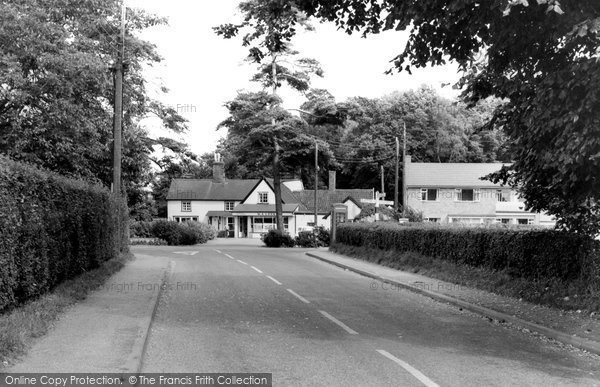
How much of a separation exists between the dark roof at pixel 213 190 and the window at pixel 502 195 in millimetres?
24697

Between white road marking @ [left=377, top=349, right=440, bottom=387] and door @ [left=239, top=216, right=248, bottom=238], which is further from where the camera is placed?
door @ [left=239, top=216, right=248, bottom=238]

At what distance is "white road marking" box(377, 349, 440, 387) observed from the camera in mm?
6322

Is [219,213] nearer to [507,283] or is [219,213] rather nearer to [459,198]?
[459,198]

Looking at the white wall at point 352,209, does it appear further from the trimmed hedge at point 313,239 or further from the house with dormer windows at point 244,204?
the trimmed hedge at point 313,239

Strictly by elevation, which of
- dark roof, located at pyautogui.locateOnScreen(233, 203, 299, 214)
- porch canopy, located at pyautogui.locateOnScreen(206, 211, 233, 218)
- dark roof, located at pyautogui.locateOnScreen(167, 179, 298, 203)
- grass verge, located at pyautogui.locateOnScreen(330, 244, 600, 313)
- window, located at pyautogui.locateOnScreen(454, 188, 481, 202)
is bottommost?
grass verge, located at pyautogui.locateOnScreen(330, 244, 600, 313)

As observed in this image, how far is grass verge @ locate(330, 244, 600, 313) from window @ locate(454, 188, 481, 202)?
35956 millimetres

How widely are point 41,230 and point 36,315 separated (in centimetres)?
186

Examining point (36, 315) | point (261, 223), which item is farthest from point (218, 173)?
point (36, 315)

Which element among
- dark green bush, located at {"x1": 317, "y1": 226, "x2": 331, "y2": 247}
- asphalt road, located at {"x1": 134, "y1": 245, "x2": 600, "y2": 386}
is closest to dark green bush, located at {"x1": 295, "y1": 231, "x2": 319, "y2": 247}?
dark green bush, located at {"x1": 317, "y1": 226, "x2": 331, "y2": 247}

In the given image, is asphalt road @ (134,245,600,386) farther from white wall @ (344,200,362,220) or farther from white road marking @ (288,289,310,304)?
white wall @ (344,200,362,220)

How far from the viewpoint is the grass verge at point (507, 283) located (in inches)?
446

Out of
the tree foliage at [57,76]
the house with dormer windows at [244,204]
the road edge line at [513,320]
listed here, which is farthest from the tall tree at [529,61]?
the house with dormer windows at [244,204]

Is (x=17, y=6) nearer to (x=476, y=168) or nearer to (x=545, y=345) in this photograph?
(x=545, y=345)

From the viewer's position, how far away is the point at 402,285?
653 inches
